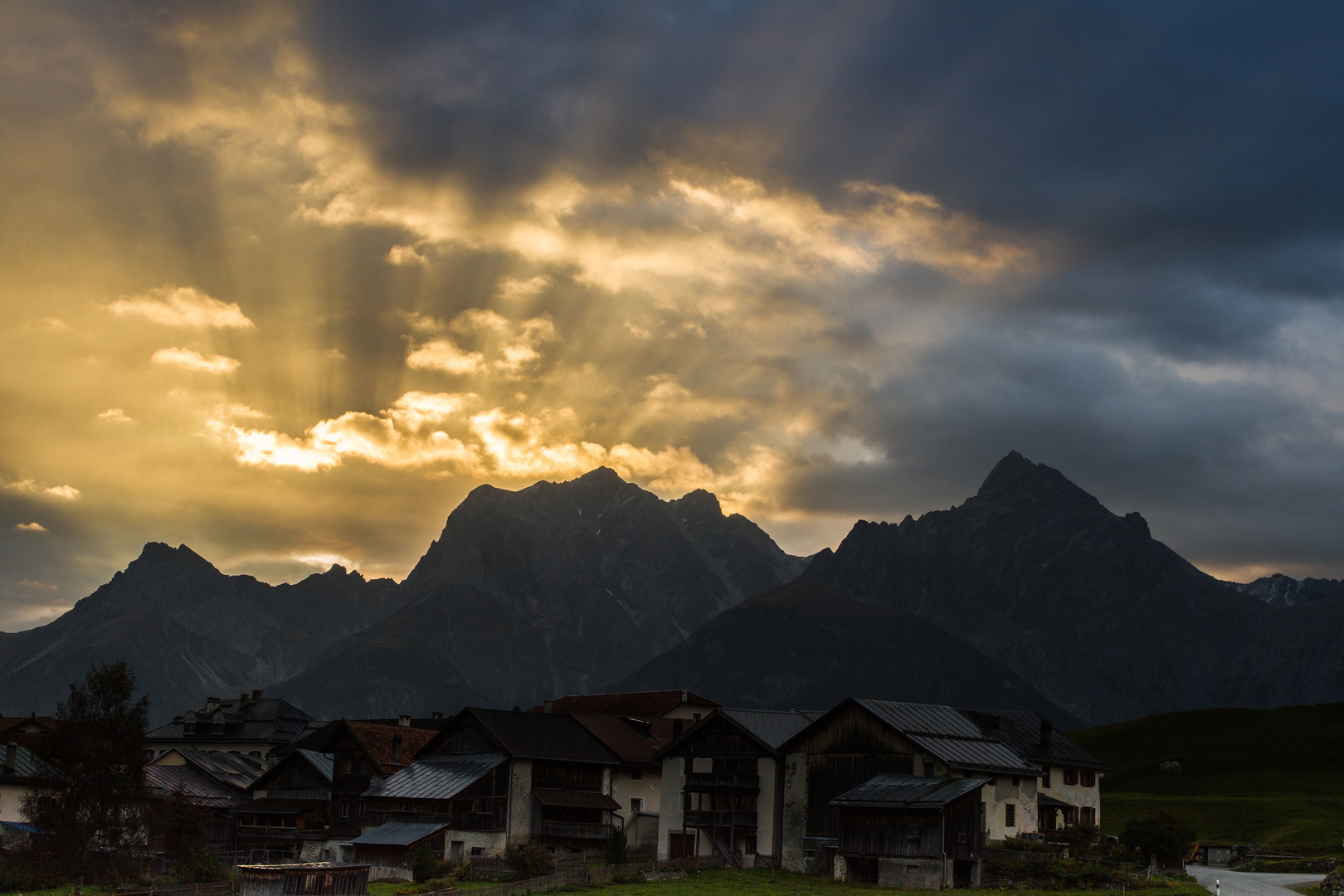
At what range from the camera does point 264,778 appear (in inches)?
4208

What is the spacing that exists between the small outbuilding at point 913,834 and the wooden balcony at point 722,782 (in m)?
13.0

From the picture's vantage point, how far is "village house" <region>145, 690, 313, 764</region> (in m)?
155

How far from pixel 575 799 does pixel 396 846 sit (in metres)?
15.2

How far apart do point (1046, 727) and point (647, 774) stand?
1304 inches

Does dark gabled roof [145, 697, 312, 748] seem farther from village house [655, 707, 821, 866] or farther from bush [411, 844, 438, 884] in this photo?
bush [411, 844, 438, 884]

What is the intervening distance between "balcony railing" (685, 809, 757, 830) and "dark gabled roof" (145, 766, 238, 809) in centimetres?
4373

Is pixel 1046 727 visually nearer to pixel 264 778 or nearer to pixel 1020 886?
pixel 1020 886

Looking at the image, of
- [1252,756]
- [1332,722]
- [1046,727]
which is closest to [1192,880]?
[1046,727]

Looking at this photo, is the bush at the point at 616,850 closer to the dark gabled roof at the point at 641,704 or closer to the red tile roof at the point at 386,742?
the red tile roof at the point at 386,742

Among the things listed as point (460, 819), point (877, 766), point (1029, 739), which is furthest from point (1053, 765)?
point (460, 819)

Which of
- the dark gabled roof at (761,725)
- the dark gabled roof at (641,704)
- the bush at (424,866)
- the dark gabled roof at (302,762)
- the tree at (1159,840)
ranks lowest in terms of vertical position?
the bush at (424,866)

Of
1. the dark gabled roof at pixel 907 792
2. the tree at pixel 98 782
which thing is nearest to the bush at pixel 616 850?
the dark gabled roof at pixel 907 792

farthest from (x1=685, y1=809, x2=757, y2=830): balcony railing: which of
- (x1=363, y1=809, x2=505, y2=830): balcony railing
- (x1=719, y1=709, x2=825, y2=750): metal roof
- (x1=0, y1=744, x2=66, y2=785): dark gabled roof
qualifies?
(x1=0, y1=744, x2=66, y2=785): dark gabled roof

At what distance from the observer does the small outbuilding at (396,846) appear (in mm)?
82125
